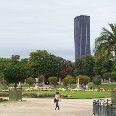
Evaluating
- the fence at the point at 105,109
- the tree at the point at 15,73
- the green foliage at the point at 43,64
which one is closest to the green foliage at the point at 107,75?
the green foliage at the point at 43,64

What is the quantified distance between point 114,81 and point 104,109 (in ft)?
340

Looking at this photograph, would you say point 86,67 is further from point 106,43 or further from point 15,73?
point 106,43

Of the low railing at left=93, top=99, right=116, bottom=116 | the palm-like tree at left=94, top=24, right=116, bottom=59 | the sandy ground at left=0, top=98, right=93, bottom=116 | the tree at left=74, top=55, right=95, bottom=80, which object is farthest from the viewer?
the tree at left=74, top=55, right=95, bottom=80

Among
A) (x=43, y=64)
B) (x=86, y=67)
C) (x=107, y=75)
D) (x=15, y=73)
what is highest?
(x=43, y=64)

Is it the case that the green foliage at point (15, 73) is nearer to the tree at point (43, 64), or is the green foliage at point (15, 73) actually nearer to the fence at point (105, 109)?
the fence at point (105, 109)

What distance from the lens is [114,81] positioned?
126 metres

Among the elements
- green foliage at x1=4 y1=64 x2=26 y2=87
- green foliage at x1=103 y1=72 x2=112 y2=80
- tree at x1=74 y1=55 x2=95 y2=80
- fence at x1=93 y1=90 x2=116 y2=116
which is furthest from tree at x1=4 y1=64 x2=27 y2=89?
tree at x1=74 y1=55 x2=95 y2=80

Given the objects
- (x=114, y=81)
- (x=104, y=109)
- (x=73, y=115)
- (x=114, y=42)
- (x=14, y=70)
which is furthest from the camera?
(x=114, y=81)

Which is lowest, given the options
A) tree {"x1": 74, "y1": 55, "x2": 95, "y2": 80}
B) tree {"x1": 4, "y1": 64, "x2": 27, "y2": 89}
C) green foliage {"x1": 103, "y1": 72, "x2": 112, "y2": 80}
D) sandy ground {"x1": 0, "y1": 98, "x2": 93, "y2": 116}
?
sandy ground {"x1": 0, "y1": 98, "x2": 93, "y2": 116}

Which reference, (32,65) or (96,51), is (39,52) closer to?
(32,65)

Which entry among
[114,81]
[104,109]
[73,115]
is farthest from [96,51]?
[114,81]

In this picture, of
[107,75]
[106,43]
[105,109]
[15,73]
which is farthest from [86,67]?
[105,109]

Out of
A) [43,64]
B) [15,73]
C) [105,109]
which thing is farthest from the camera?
[43,64]

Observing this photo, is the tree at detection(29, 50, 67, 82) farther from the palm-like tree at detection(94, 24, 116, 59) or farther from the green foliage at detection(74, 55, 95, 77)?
the palm-like tree at detection(94, 24, 116, 59)
